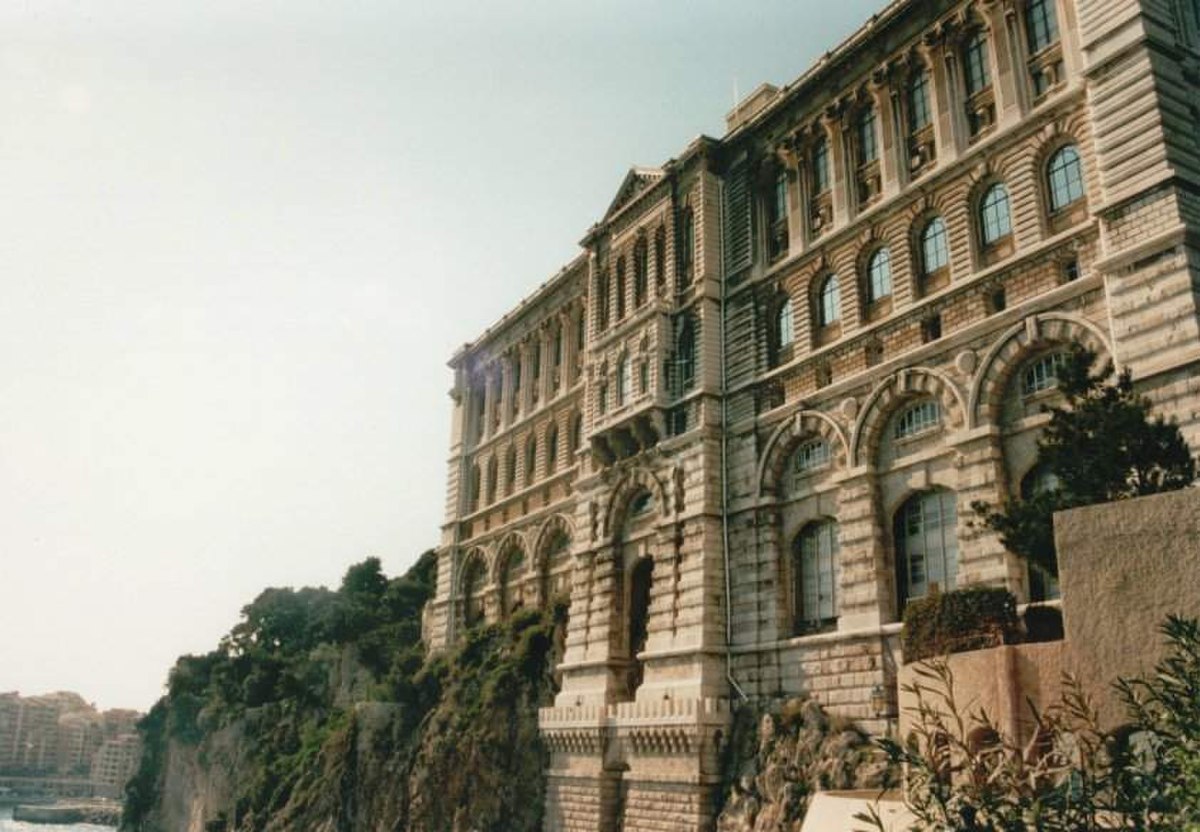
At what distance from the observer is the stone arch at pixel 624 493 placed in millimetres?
33922

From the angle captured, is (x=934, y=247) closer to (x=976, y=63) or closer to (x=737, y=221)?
(x=976, y=63)

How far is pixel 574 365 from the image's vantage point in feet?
143

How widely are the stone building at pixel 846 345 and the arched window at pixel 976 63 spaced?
0.08 meters

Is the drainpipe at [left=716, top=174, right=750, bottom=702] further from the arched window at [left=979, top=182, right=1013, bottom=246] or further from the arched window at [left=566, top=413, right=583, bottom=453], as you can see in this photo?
the arched window at [left=566, top=413, right=583, bottom=453]

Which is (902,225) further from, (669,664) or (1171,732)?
(1171,732)

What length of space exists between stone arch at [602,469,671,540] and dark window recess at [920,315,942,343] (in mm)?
10282

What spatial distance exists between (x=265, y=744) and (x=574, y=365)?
30394 mm

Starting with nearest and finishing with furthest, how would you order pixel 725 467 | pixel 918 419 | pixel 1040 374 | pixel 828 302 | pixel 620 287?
pixel 1040 374
pixel 918 419
pixel 828 302
pixel 725 467
pixel 620 287

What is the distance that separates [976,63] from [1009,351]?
8434 mm

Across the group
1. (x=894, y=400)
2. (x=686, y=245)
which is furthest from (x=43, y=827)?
(x=894, y=400)

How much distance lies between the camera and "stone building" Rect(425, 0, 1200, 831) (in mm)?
22688

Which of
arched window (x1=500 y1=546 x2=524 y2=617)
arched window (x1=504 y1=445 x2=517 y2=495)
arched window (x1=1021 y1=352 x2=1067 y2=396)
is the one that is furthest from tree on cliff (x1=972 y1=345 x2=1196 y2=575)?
arched window (x1=504 y1=445 x2=517 y2=495)

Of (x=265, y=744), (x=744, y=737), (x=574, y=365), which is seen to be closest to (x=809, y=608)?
(x=744, y=737)

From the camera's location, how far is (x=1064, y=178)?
79.7 ft
